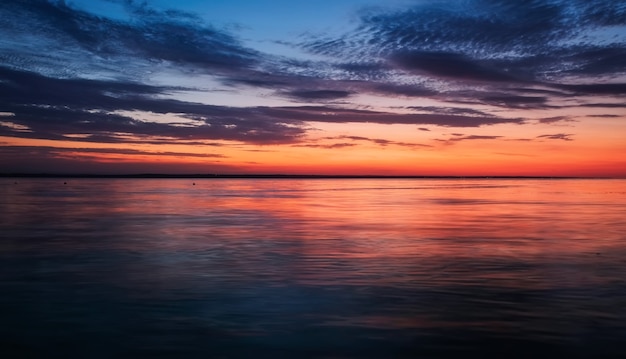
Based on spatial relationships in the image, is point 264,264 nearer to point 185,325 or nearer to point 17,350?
point 185,325

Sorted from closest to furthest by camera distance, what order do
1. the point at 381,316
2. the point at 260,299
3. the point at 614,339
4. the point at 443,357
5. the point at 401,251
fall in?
the point at 443,357 < the point at 614,339 < the point at 381,316 < the point at 260,299 < the point at 401,251

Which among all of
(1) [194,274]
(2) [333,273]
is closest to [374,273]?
(2) [333,273]

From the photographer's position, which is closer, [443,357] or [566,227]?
[443,357]

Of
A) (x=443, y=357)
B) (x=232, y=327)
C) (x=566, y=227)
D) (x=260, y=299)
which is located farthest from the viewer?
(x=566, y=227)

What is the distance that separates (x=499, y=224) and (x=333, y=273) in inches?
685

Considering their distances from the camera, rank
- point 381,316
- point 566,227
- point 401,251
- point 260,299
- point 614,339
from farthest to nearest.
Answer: point 566,227
point 401,251
point 260,299
point 381,316
point 614,339

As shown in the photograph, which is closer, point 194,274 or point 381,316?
point 381,316

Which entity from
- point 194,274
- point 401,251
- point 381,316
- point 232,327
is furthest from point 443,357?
point 401,251

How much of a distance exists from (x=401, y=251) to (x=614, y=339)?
10.9 meters

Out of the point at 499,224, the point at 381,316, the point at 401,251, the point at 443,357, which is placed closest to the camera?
the point at 443,357

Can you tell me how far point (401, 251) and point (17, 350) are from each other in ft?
45.0

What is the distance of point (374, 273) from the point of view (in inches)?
627

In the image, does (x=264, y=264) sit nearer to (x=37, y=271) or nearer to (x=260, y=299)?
(x=260, y=299)

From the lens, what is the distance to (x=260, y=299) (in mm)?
12766
